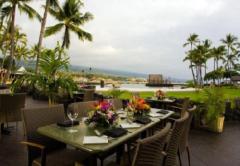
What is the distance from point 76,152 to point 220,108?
13.3 ft

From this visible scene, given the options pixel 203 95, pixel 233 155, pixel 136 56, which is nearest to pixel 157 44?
pixel 136 56

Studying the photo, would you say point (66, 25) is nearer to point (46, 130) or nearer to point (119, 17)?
point (119, 17)

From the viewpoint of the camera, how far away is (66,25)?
44.5ft

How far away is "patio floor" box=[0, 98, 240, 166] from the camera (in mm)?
3244

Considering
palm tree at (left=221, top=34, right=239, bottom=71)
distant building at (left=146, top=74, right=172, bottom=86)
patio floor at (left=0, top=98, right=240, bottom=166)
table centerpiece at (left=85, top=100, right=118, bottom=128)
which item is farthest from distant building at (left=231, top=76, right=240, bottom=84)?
table centerpiece at (left=85, top=100, right=118, bottom=128)

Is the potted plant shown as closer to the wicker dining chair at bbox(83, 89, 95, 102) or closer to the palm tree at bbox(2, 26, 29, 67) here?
the wicker dining chair at bbox(83, 89, 95, 102)

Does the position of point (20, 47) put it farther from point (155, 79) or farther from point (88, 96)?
point (88, 96)

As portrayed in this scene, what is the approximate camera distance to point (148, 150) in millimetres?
1470

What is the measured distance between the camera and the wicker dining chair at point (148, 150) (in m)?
1.41

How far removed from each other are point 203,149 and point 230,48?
3352cm

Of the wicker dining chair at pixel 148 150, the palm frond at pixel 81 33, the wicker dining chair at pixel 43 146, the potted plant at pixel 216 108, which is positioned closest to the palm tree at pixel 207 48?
the palm frond at pixel 81 33

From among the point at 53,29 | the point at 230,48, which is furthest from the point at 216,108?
the point at 230,48


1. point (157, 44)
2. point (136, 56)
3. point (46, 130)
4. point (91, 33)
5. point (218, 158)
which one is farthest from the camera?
point (136, 56)

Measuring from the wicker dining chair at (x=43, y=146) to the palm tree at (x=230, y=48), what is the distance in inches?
1371
